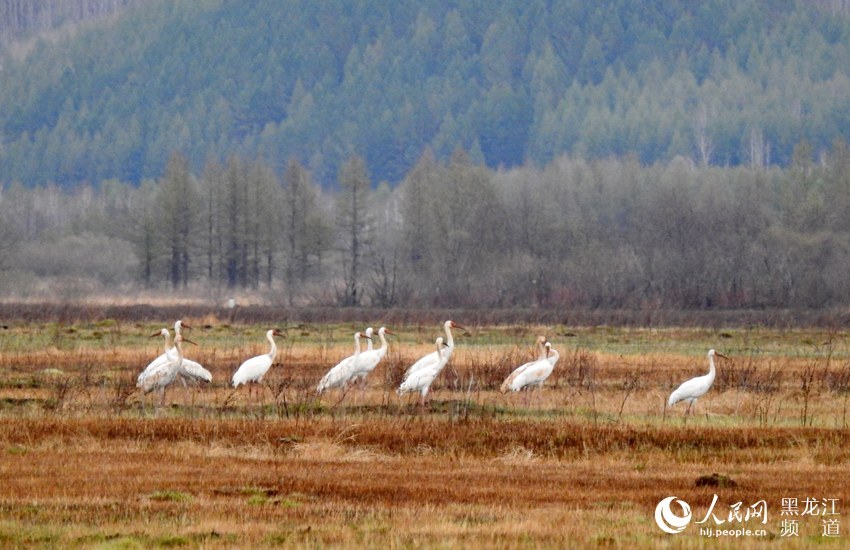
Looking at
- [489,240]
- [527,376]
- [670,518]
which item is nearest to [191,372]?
[527,376]

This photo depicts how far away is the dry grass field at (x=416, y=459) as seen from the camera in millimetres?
13664

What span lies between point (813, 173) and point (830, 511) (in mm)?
84463

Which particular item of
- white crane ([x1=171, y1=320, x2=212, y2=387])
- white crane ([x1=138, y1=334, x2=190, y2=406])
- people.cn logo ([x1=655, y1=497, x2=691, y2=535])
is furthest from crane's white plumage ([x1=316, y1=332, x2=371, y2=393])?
people.cn logo ([x1=655, y1=497, x2=691, y2=535])

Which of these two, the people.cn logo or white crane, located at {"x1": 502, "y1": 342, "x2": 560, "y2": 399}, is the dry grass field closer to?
the people.cn logo

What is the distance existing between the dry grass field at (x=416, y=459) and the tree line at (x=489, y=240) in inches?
1895

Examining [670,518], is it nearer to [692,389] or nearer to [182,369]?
[692,389]

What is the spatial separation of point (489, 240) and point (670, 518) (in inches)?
3333

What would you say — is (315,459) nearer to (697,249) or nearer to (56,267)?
(697,249)

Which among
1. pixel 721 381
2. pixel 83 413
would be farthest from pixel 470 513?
pixel 721 381

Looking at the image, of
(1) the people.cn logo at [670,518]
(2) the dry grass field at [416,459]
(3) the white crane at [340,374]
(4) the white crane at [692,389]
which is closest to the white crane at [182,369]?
(2) the dry grass field at [416,459]

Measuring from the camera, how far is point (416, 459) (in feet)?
63.5

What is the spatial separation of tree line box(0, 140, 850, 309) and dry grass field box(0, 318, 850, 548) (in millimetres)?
48127

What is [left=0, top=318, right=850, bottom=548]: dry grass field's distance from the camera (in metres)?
13.7

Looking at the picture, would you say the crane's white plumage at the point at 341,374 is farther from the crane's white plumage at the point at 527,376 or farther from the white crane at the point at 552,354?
the white crane at the point at 552,354
